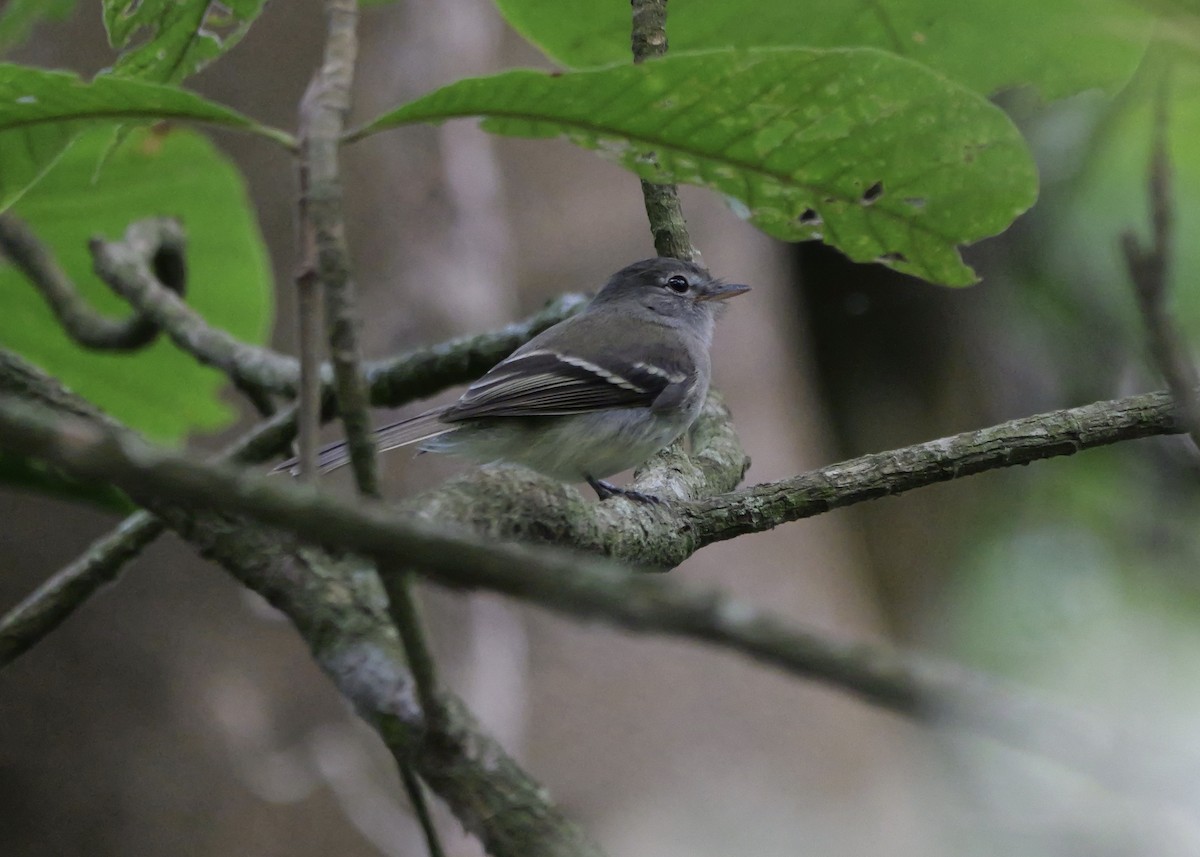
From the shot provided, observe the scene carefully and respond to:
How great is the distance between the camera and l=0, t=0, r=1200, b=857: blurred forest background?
4.34 meters

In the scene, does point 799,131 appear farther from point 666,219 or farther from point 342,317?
point 666,219

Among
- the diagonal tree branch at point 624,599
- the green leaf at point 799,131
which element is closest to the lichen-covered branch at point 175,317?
the green leaf at point 799,131

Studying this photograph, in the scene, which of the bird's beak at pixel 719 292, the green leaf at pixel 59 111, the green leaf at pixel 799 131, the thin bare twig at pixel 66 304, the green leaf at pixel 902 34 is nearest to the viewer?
the green leaf at pixel 59 111

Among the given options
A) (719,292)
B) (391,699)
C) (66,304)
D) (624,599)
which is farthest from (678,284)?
(624,599)

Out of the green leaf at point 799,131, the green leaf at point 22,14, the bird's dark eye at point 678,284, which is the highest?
the green leaf at point 22,14

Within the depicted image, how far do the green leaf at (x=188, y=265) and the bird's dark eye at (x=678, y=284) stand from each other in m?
1.49

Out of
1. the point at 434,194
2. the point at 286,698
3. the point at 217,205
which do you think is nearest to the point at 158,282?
the point at 217,205

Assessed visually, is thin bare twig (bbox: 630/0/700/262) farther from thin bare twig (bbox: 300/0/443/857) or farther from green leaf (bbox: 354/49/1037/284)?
thin bare twig (bbox: 300/0/443/857)

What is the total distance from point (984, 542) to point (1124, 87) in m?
4.28

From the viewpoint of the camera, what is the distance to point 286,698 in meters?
4.67

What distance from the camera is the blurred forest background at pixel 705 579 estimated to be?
434 centimetres

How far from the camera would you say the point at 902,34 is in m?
2.28

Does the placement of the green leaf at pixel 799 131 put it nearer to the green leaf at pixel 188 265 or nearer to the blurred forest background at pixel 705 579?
the blurred forest background at pixel 705 579

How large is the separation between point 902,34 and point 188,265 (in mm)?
2870
